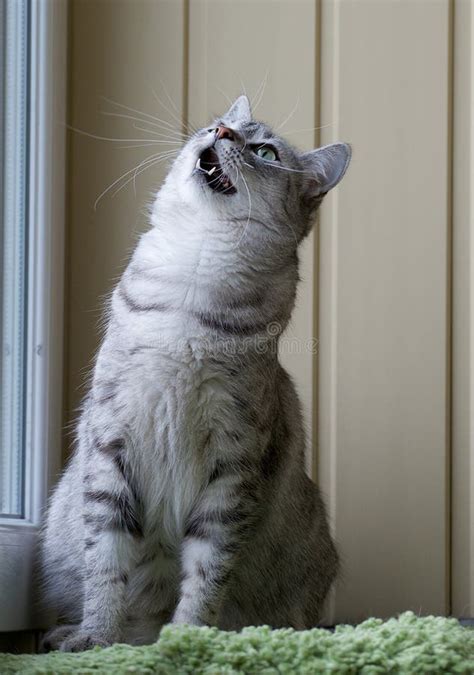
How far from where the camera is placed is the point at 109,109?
2398 mm

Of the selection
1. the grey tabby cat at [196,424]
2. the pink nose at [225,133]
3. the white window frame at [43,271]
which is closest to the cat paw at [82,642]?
the grey tabby cat at [196,424]

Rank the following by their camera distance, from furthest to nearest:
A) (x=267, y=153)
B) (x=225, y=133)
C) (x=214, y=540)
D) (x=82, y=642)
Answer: (x=267, y=153) < (x=225, y=133) < (x=214, y=540) < (x=82, y=642)

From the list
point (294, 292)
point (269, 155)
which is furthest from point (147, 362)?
point (269, 155)

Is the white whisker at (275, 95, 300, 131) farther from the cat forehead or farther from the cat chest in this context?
the cat chest

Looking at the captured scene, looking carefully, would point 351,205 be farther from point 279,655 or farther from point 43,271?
point 279,655

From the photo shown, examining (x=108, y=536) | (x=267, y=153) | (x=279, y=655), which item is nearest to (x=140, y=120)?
(x=267, y=153)

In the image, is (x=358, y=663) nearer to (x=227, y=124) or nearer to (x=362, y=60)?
(x=227, y=124)

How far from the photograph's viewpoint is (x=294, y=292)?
6.54 ft

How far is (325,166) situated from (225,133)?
0.85 ft

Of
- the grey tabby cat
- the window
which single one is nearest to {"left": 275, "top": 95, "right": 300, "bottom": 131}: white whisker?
the grey tabby cat

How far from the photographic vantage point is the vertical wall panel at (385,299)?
2.34 metres

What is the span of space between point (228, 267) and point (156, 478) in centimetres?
42

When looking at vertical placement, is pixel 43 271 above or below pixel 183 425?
above

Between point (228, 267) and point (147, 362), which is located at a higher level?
point (228, 267)
